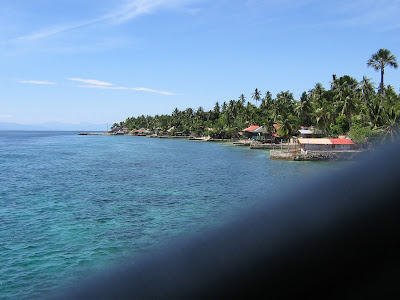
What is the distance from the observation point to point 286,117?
7044 cm

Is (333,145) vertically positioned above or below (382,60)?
below

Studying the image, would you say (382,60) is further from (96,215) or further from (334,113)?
(96,215)

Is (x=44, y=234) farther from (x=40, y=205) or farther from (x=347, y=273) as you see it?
(x=347, y=273)

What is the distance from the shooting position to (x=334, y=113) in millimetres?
67500

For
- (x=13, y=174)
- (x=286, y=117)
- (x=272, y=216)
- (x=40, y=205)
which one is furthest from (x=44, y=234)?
(x=286, y=117)

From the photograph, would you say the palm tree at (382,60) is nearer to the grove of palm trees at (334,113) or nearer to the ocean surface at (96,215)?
the grove of palm trees at (334,113)

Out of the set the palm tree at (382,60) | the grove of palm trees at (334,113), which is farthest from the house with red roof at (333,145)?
the palm tree at (382,60)

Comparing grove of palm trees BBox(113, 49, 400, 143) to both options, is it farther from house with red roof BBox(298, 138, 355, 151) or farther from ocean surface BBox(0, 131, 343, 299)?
ocean surface BBox(0, 131, 343, 299)

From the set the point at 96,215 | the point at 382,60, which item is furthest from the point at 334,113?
the point at 96,215

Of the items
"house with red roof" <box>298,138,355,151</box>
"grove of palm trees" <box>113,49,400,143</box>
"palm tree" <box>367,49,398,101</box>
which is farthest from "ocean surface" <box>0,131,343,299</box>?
"palm tree" <box>367,49,398,101</box>

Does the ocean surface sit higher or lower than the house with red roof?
lower

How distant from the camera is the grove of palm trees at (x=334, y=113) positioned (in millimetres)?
43406

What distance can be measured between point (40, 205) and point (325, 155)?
39.1 meters

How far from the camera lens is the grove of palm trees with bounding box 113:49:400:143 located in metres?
43.4
